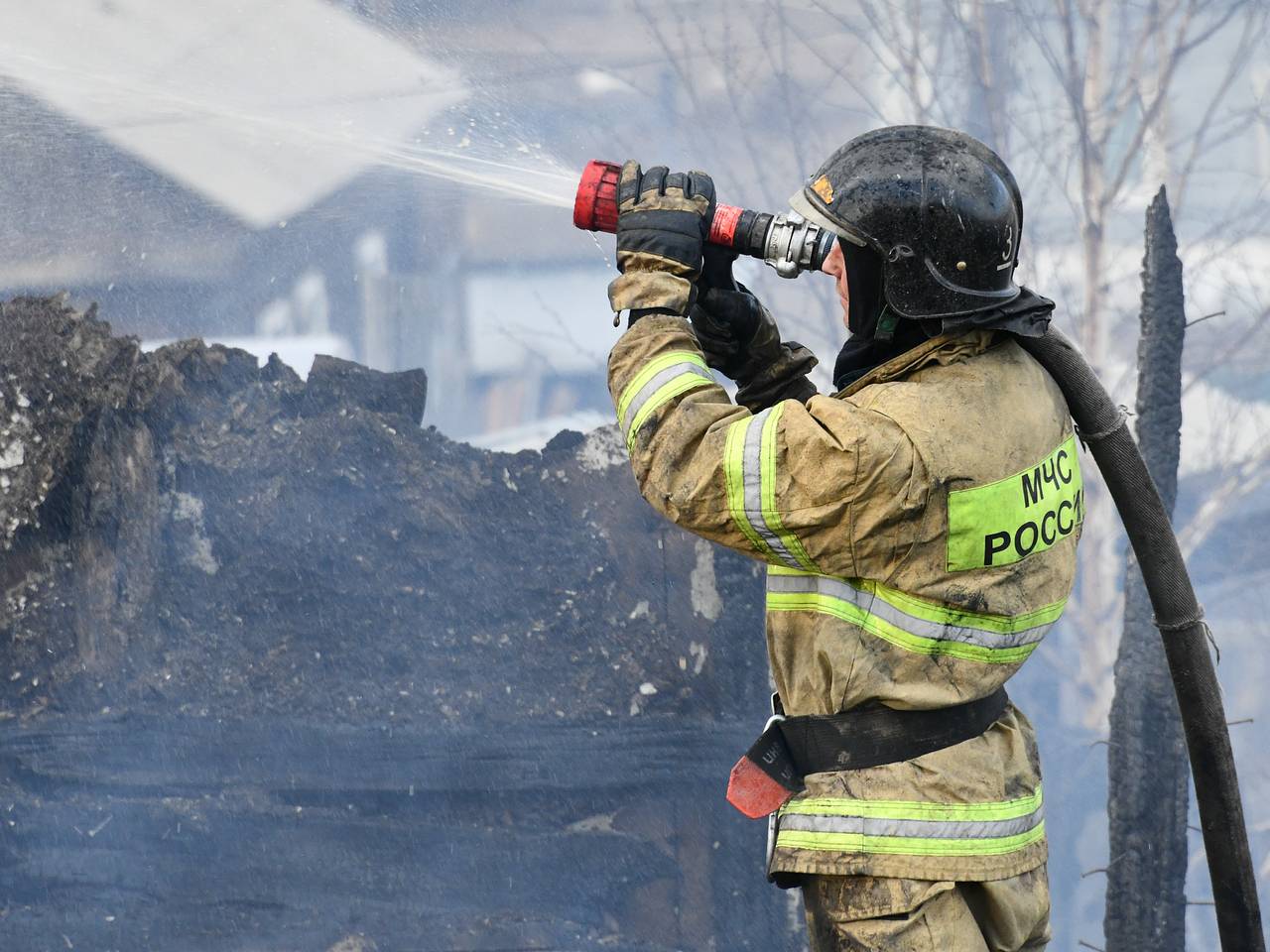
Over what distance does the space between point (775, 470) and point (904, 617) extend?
303 millimetres

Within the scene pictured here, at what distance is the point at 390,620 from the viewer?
3.54m

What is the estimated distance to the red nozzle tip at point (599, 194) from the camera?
1949mm

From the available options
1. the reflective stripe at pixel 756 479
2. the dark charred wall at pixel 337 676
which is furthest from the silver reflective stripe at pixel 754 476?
the dark charred wall at pixel 337 676

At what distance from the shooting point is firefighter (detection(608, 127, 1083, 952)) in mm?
1671

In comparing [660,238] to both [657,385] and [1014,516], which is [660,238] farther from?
[1014,516]

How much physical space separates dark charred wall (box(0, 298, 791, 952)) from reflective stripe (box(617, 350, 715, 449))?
192cm

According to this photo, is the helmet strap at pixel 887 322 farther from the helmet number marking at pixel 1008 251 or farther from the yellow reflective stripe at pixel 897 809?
the yellow reflective stripe at pixel 897 809

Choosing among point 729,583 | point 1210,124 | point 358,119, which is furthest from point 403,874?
point 1210,124

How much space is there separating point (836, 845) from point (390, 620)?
2052 millimetres

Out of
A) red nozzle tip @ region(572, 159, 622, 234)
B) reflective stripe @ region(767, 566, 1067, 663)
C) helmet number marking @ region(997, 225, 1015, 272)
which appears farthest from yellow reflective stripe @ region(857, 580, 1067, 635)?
red nozzle tip @ region(572, 159, 622, 234)

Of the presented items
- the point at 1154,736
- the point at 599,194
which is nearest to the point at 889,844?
the point at 599,194

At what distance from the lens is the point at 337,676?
11.5 feet

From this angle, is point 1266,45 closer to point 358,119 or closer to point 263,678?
point 358,119

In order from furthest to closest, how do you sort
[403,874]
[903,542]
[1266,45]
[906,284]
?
[1266,45] → [403,874] → [906,284] → [903,542]
